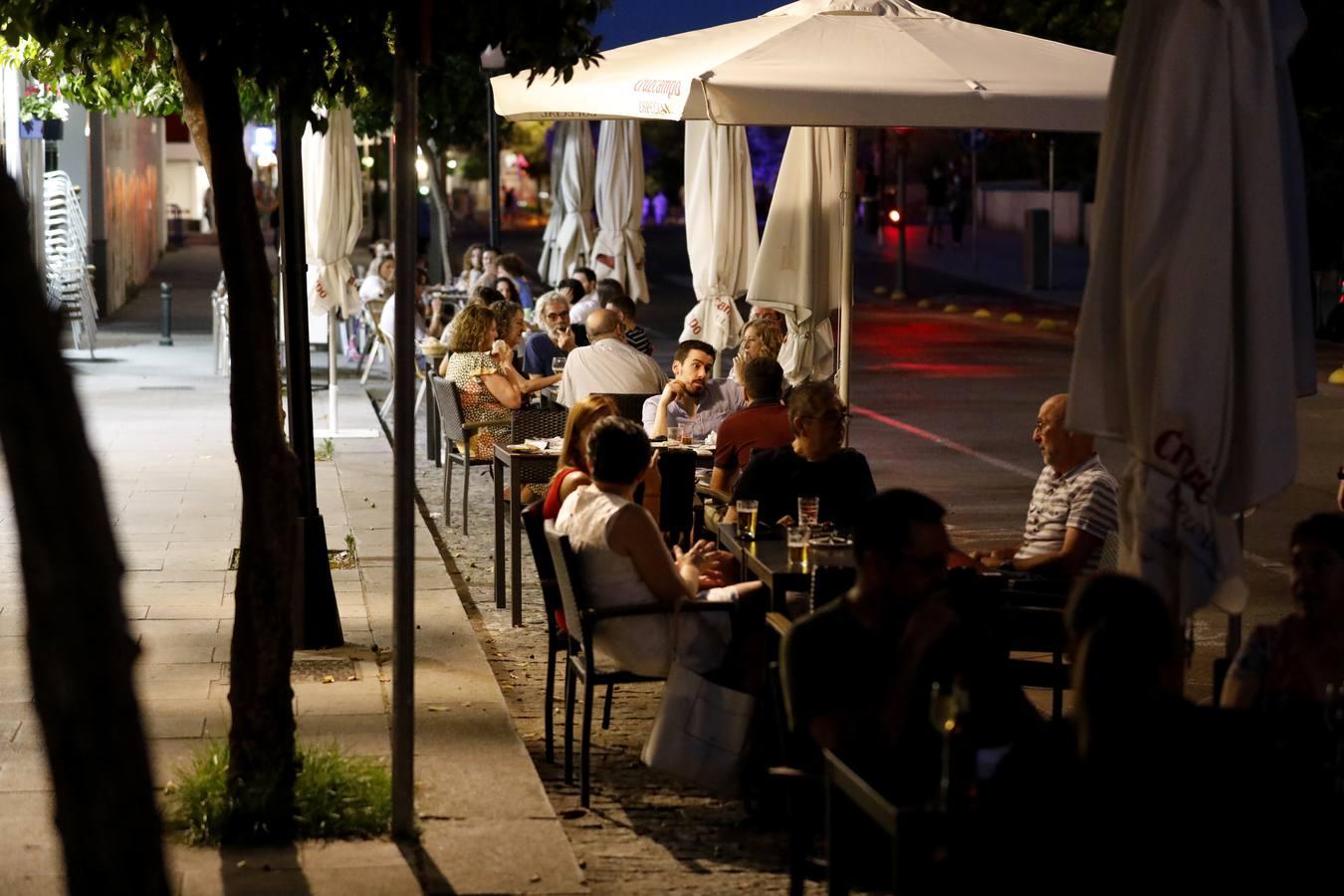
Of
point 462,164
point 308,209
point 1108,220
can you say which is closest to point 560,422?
point 1108,220

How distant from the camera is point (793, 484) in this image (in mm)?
7848

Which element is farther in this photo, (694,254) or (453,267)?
(453,267)

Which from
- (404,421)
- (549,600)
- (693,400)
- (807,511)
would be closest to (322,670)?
(549,600)

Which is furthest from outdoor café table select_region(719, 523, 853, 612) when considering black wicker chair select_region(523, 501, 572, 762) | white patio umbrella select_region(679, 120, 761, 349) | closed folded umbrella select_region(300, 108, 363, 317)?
closed folded umbrella select_region(300, 108, 363, 317)

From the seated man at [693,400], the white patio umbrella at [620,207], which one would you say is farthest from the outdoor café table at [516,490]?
the white patio umbrella at [620,207]

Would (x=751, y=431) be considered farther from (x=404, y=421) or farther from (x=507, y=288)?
(x=507, y=288)

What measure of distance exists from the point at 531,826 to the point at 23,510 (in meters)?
2.98

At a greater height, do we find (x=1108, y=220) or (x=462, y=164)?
(x=462, y=164)

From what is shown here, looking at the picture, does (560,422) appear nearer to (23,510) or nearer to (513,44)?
(513,44)

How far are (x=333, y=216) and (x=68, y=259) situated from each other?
1097 cm

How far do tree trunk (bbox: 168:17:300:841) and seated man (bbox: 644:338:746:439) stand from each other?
4559 mm

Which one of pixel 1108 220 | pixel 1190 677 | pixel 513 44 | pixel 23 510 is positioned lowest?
pixel 1190 677

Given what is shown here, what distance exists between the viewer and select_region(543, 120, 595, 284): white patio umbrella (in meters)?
24.2

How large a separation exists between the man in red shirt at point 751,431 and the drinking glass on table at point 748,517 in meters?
1.63
